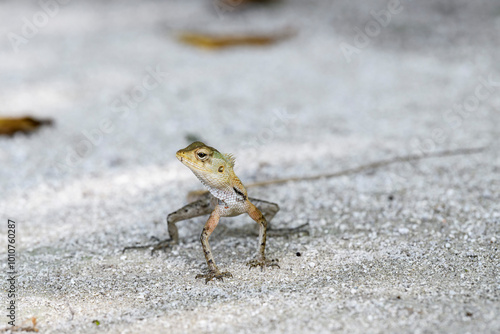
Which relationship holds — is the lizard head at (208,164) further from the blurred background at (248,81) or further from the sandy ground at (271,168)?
the blurred background at (248,81)

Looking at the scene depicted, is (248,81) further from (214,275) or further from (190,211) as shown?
(214,275)

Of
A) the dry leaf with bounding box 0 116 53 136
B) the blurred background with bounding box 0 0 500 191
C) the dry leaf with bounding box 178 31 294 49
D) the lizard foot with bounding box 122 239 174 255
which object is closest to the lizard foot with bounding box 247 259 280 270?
the lizard foot with bounding box 122 239 174 255

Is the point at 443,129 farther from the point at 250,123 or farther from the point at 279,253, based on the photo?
the point at 279,253

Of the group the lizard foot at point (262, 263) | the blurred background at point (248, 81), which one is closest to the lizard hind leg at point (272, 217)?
the lizard foot at point (262, 263)

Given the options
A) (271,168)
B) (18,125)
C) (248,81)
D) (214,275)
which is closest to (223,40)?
(248,81)

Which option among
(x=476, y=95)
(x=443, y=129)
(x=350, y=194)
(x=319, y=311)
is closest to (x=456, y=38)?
(x=476, y=95)

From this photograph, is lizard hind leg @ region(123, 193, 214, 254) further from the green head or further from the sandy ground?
the green head
